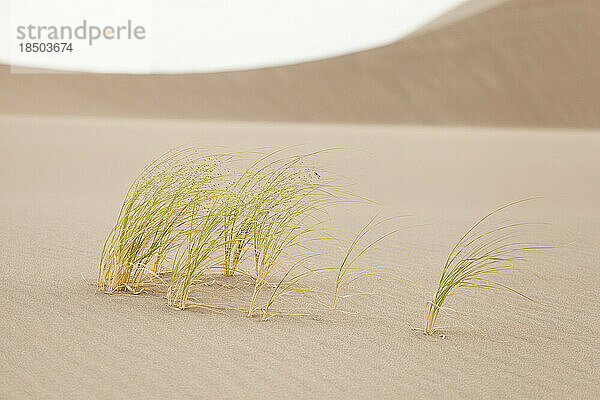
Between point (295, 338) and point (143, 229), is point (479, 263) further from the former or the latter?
point (143, 229)

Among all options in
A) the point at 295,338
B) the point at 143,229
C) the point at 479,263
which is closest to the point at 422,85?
the point at 479,263

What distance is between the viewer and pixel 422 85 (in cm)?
→ 2708

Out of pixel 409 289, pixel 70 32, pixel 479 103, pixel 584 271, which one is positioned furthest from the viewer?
pixel 70 32

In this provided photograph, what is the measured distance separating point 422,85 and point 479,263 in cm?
2332

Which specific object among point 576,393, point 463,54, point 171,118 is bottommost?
point 576,393

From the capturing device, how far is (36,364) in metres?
2.77

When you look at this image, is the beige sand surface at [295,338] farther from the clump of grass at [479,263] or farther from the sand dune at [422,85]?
the sand dune at [422,85]

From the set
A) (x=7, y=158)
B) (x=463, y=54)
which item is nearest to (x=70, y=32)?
(x=463, y=54)

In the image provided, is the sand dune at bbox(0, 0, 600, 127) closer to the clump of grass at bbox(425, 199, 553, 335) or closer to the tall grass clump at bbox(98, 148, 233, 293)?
the clump of grass at bbox(425, 199, 553, 335)

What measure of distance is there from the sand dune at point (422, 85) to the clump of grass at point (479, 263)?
21119 mm

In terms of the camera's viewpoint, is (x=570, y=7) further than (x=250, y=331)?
Yes

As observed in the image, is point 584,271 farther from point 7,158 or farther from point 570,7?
point 570,7

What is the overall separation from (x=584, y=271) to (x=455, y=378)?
6.48 ft

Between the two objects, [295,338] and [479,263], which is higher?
[479,263]
